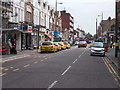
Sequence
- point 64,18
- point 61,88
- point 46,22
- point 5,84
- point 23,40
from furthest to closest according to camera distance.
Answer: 1. point 64,18
2. point 46,22
3. point 23,40
4. point 5,84
5. point 61,88

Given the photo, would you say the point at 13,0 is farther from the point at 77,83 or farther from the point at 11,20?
the point at 77,83

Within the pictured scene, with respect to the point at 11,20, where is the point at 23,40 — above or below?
below

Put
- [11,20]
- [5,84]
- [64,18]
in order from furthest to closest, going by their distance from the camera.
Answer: [64,18]
[11,20]
[5,84]

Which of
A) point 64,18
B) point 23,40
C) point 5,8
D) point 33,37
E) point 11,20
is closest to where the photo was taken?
point 5,8

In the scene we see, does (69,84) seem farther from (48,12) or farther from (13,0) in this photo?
(48,12)

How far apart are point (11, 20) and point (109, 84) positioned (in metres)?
28.2

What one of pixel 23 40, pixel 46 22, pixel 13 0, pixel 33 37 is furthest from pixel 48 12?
pixel 13 0

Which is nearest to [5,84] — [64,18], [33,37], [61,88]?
[61,88]

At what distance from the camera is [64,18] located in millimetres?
126875

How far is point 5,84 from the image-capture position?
34.1ft

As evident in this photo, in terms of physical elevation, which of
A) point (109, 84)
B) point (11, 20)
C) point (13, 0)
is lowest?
point (109, 84)

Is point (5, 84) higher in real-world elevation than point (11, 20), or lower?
lower

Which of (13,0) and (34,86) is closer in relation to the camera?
(34,86)

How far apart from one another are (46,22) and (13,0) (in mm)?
26708
